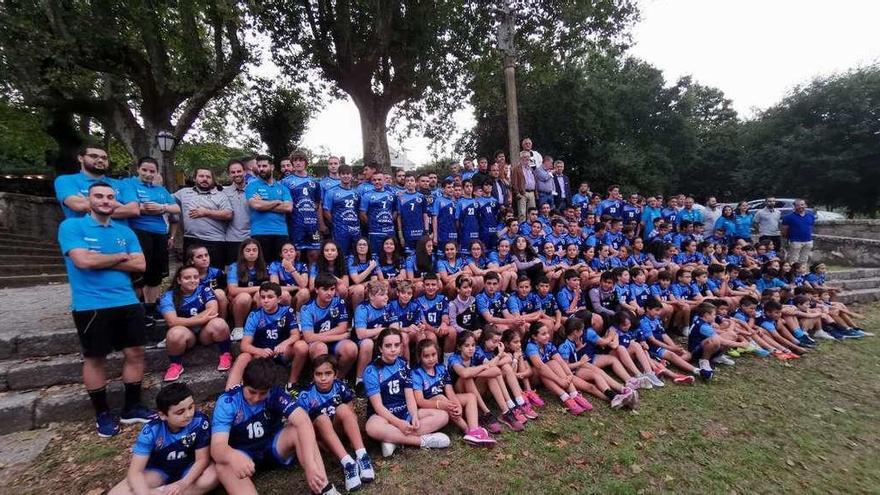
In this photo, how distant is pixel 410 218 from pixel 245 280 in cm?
315

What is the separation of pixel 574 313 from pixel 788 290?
593cm

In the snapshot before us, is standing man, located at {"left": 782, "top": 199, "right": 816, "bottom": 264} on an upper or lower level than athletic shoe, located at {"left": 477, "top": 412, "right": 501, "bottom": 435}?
upper

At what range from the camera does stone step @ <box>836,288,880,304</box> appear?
10.3 m

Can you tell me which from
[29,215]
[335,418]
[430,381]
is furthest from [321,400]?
[29,215]

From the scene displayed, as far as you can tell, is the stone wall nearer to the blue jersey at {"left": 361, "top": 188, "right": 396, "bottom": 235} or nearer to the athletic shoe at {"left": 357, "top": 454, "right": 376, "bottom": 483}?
the blue jersey at {"left": 361, "top": 188, "right": 396, "bottom": 235}

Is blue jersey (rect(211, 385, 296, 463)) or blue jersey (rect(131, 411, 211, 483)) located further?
blue jersey (rect(211, 385, 296, 463))

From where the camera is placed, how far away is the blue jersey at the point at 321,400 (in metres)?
3.59

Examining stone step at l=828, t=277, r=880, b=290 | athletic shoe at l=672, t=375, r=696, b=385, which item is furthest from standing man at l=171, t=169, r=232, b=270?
stone step at l=828, t=277, r=880, b=290

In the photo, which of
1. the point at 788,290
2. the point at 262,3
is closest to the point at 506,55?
the point at 262,3

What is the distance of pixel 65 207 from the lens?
13.6 ft

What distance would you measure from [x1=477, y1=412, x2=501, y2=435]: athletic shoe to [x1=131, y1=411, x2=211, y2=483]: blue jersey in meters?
2.72

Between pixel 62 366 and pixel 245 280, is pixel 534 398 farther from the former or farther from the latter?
pixel 62 366

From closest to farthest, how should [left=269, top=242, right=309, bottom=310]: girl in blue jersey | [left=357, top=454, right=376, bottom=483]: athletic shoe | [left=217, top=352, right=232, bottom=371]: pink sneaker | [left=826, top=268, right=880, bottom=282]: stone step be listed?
[left=357, top=454, right=376, bottom=483]: athletic shoe < [left=217, top=352, right=232, bottom=371]: pink sneaker < [left=269, top=242, right=309, bottom=310]: girl in blue jersey < [left=826, top=268, right=880, bottom=282]: stone step

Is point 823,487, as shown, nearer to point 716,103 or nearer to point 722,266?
point 722,266
